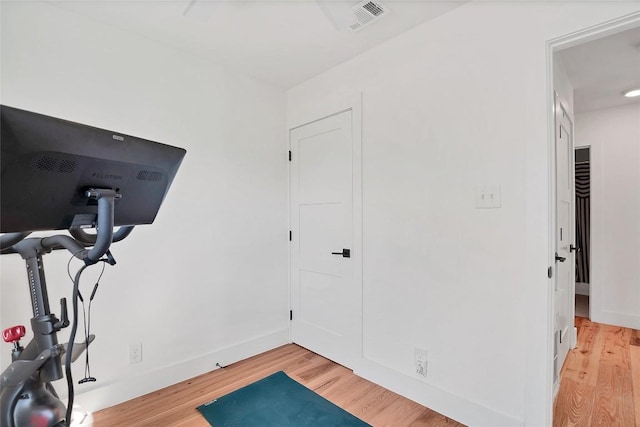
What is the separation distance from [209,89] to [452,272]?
2334 millimetres

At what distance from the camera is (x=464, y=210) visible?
75.4 inches

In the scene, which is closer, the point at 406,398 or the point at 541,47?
the point at 541,47

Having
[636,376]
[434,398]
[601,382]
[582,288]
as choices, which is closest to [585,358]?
[636,376]

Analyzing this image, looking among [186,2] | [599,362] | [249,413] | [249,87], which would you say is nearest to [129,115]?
[186,2]

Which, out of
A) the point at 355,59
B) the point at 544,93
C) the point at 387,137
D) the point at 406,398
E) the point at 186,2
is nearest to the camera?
the point at 544,93

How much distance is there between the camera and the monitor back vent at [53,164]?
0.79 m

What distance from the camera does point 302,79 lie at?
2.93 m

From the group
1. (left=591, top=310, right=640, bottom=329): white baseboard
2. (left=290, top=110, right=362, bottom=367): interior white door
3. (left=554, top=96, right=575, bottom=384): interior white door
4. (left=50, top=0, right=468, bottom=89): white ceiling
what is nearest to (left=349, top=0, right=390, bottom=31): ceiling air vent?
(left=50, top=0, right=468, bottom=89): white ceiling

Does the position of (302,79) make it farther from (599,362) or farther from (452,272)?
(599,362)

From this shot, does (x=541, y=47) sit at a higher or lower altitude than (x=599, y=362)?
higher

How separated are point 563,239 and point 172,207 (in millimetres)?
3075

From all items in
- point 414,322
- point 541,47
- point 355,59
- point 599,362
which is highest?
point 355,59

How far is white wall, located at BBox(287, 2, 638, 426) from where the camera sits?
1.64 m

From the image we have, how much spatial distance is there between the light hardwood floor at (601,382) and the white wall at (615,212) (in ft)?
1.10
